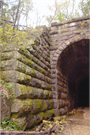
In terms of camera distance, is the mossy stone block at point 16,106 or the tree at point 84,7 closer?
the mossy stone block at point 16,106

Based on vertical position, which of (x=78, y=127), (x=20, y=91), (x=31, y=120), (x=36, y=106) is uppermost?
(x=20, y=91)

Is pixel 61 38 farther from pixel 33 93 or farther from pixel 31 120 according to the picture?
pixel 31 120

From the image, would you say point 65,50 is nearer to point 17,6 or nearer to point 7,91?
point 17,6

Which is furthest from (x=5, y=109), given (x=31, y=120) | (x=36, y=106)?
(x=36, y=106)

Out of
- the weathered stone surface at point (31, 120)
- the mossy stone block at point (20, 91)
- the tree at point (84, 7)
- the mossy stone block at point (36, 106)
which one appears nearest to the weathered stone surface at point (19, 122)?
the weathered stone surface at point (31, 120)

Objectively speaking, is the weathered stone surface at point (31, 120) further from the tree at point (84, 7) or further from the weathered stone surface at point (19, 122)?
the tree at point (84, 7)

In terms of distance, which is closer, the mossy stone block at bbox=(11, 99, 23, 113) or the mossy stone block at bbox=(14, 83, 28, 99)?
the mossy stone block at bbox=(11, 99, 23, 113)

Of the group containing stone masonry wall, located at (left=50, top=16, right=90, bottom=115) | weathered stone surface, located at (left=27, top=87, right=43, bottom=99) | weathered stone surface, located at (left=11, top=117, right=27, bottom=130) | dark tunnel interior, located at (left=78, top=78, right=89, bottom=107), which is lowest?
dark tunnel interior, located at (left=78, top=78, right=89, bottom=107)

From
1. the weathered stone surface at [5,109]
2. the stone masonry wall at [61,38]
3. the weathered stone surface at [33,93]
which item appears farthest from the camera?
the stone masonry wall at [61,38]

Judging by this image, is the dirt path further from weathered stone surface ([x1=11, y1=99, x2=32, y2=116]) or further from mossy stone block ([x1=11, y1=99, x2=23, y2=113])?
mossy stone block ([x1=11, y1=99, x2=23, y2=113])

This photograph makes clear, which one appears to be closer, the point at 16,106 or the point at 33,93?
the point at 16,106

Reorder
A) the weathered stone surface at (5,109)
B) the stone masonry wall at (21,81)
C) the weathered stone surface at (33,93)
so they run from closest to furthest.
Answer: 1. the weathered stone surface at (5,109)
2. the stone masonry wall at (21,81)
3. the weathered stone surface at (33,93)

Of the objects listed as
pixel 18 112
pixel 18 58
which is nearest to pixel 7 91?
pixel 18 112

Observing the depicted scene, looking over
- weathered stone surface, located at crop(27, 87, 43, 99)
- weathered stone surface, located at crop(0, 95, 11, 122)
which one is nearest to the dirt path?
weathered stone surface, located at crop(27, 87, 43, 99)
